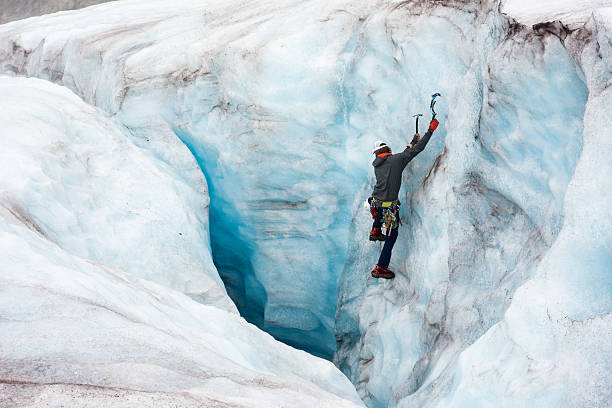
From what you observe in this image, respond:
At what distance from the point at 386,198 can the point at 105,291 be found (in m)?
3.04

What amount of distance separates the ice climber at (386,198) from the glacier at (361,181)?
0.23m

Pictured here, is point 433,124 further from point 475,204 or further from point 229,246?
point 229,246

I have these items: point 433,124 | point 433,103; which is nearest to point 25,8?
point 433,103

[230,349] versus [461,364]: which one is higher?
[461,364]

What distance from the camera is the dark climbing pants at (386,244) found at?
5.74 meters

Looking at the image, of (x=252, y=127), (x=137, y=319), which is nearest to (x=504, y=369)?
(x=137, y=319)

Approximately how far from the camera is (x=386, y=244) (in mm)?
5793

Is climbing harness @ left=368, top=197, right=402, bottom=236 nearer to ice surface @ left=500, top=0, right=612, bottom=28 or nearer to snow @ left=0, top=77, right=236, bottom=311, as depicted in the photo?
snow @ left=0, top=77, right=236, bottom=311

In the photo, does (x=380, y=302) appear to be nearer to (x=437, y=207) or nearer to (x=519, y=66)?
(x=437, y=207)

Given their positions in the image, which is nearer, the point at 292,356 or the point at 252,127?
the point at 292,356

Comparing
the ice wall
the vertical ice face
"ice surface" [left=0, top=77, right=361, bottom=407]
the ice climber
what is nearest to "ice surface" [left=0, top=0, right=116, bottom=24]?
the ice wall

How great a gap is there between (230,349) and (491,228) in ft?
7.87

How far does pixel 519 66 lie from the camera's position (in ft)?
13.5

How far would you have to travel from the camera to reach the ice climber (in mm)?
5438
